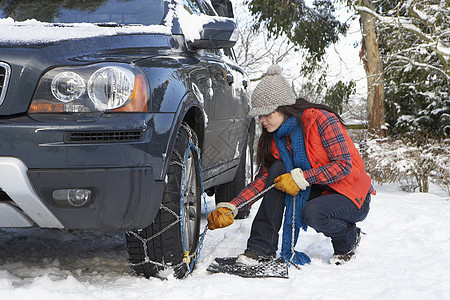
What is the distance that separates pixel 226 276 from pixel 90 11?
167 cm

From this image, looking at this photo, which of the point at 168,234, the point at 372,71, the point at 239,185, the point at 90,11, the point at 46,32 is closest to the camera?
the point at 46,32

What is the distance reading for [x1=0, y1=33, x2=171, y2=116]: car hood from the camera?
218 cm

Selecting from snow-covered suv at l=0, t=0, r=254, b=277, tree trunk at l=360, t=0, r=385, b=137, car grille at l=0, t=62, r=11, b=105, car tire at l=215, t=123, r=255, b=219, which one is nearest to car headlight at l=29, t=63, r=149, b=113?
snow-covered suv at l=0, t=0, r=254, b=277

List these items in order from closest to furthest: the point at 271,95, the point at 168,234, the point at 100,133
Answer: the point at 100,133 → the point at 168,234 → the point at 271,95

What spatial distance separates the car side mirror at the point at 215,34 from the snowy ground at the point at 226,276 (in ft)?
4.18

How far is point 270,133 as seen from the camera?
11.2 ft

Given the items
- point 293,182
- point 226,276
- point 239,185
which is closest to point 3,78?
point 226,276

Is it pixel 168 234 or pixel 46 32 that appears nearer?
pixel 46 32

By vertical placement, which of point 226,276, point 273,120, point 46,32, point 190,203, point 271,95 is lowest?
point 226,276

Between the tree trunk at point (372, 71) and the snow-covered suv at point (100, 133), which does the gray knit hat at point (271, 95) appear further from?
the tree trunk at point (372, 71)

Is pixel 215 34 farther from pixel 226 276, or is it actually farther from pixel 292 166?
pixel 226 276

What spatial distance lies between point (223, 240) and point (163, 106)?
68.2 inches

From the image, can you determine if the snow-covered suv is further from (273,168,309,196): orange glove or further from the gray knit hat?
A: (273,168,309,196): orange glove

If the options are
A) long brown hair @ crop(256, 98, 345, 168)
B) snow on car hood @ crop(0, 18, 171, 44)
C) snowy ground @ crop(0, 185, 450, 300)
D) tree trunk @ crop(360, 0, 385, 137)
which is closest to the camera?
snow on car hood @ crop(0, 18, 171, 44)
